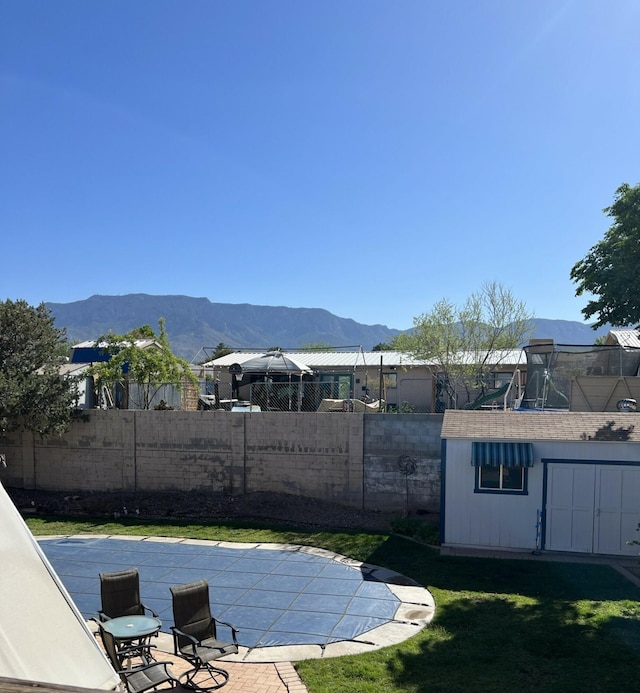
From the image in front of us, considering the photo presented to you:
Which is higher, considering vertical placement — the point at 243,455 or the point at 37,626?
the point at 37,626

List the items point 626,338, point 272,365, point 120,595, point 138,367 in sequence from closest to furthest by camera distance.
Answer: point 120,595 < point 138,367 < point 272,365 < point 626,338

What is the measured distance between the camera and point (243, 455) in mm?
17234

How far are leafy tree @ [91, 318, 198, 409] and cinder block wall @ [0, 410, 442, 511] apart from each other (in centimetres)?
214

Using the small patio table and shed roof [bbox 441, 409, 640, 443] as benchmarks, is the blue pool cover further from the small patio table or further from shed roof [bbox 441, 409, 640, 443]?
shed roof [bbox 441, 409, 640, 443]

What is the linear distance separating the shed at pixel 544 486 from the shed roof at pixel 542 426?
0.02m

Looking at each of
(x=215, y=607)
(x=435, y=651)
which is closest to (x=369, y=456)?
(x=215, y=607)

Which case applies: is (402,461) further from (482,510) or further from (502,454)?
(502,454)

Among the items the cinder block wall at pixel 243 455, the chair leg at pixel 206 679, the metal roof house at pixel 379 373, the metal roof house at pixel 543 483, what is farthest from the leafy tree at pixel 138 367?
the chair leg at pixel 206 679

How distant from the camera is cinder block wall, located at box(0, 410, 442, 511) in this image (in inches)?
636

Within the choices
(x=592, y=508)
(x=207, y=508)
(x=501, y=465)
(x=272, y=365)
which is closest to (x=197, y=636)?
(x=501, y=465)

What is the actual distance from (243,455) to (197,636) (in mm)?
9414

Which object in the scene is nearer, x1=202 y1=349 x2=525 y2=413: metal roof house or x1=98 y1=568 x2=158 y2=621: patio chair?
x1=98 y1=568 x2=158 y2=621: patio chair

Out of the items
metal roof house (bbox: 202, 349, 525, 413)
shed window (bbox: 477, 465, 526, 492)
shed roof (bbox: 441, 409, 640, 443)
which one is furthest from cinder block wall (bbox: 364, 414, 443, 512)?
metal roof house (bbox: 202, 349, 525, 413)

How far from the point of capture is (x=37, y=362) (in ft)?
58.4
